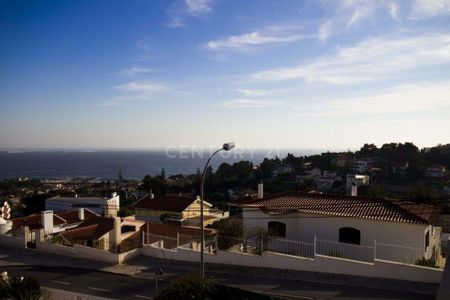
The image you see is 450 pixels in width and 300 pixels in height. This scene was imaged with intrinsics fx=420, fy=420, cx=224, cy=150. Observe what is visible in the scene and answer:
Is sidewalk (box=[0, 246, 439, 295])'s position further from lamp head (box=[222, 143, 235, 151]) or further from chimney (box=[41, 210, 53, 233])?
lamp head (box=[222, 143, 235, 151])

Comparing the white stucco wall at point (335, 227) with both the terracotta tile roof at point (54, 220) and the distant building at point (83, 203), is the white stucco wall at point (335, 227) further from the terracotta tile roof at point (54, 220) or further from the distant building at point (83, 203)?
the distant building at point (83, 203)

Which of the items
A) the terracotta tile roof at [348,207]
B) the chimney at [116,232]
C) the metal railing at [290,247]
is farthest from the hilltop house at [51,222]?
the metal railing at [290,247]

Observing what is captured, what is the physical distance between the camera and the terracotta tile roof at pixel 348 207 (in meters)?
17.9

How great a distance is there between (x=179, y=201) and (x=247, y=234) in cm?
1980

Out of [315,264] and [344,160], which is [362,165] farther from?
[315,264]

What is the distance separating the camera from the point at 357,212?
18.7 m

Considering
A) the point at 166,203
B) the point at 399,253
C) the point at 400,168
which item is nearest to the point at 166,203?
the point at 166,203

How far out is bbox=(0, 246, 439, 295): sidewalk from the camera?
14.2 metres

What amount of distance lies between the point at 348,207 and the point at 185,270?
803 cm

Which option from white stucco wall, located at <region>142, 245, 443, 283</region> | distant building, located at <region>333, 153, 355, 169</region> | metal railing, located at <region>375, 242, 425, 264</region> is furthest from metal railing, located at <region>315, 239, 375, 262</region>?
distant building, located at <region>333, 153, 355, 169</region>

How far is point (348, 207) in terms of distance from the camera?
1956 cm

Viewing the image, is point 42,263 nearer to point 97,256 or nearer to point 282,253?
point 97,256

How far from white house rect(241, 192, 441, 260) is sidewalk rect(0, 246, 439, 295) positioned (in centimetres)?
220

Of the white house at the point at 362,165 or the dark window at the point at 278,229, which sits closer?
the dark window at the point at 278,229
